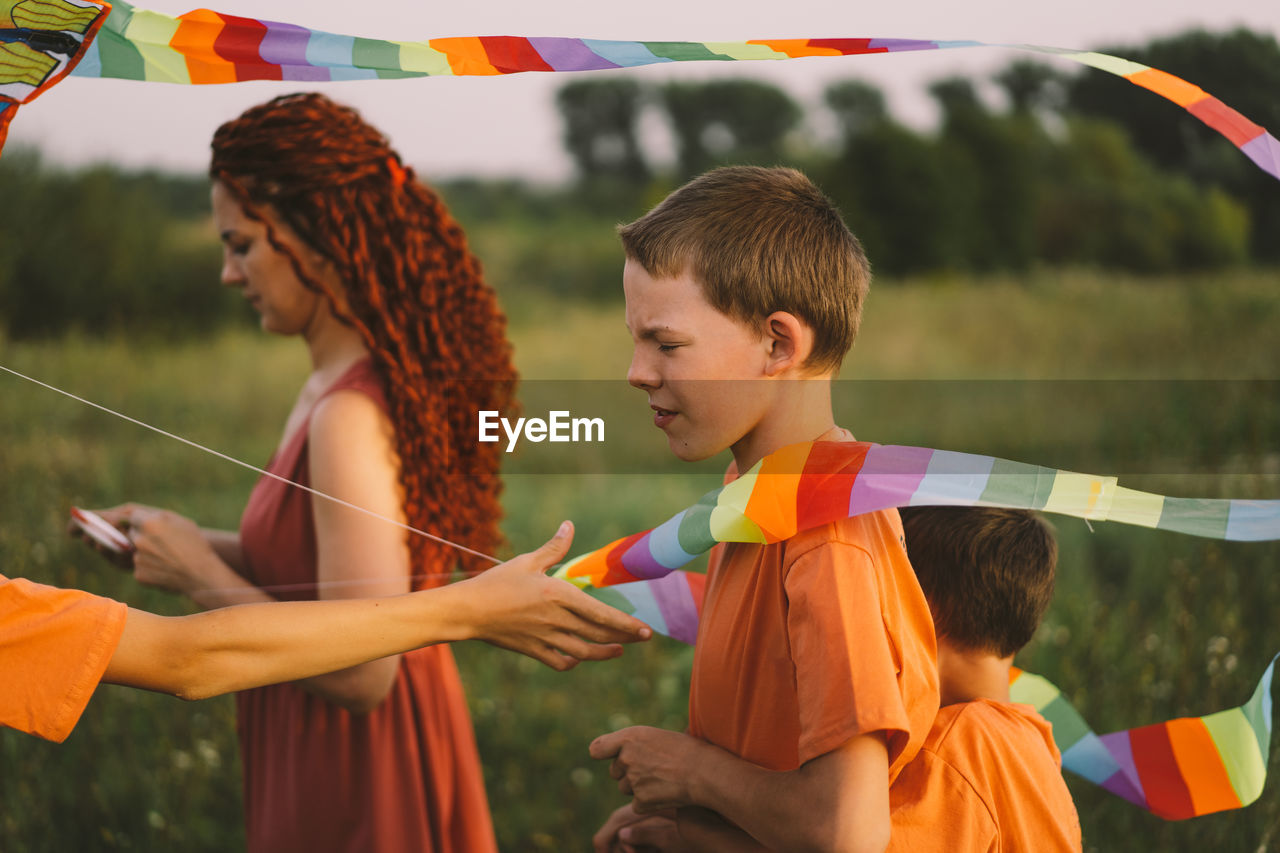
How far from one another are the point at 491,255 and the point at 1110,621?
668cm

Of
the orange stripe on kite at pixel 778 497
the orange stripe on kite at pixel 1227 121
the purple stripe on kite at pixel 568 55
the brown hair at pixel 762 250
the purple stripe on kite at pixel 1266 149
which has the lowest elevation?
the orange stripe on kite at pixel 778 497

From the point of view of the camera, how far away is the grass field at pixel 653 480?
336cm

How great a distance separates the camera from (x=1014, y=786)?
1.53 m

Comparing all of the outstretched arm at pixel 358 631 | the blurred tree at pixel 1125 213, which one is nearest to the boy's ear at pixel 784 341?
the outstretched arm at pixel 358 631

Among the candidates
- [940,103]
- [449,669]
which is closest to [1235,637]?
[449,669]

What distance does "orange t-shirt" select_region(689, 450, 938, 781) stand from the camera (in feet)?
3.92

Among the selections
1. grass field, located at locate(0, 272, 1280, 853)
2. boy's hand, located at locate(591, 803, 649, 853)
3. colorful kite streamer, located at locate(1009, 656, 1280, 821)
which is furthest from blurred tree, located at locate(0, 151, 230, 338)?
colorful kite streamer, located at locate(1009, 656, 1280, 821)

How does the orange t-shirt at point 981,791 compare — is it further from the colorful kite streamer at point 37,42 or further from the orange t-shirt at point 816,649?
the colorful kite streamer at point 37,42

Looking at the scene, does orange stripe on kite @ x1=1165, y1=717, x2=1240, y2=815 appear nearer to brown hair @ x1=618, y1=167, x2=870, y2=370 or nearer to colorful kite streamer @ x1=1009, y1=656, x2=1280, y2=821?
colorful kite streamer @ x1=1009, y1=656, x2=1280, y2=821

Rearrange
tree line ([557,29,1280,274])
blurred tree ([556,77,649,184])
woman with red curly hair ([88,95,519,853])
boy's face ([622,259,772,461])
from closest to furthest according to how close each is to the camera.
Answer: boy's face ([622,259,772,461]) → woman with red curly hair ([88,95,519,853]) → tree line ([557,29,1280,274]) → blurred tree ([556,77,649,184])

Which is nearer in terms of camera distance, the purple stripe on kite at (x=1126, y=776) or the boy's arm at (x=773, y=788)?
the boy's arm at (x=773, y=788)

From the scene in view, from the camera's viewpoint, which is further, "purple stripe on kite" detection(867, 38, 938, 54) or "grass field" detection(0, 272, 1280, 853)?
"grass field" detection(0, 272, 1280, 853)

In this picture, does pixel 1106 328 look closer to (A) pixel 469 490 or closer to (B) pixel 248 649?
(A) pixel 469 490

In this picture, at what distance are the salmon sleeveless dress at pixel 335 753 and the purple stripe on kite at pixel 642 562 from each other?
0.71 m
